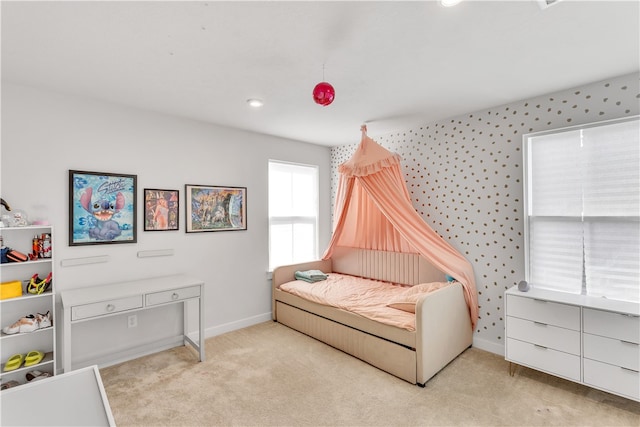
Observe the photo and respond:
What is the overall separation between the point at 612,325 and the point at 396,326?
1.50 meters

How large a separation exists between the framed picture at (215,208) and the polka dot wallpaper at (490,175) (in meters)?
1.85

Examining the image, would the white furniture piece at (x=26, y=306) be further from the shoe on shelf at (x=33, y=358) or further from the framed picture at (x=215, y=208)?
the framed picture at (x=215, y=208)

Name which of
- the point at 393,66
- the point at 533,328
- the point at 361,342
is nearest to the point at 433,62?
the point at 393,66

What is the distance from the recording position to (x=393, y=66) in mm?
2285

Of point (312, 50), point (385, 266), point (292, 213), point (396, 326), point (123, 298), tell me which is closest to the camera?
point (312, 50)

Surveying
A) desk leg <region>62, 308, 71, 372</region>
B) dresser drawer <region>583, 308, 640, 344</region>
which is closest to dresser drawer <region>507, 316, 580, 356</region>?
dresser drawer <region>583, 308, 640, 344</region>

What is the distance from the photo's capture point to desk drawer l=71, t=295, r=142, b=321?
2404 mm

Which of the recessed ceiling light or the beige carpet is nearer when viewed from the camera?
the beige carpet

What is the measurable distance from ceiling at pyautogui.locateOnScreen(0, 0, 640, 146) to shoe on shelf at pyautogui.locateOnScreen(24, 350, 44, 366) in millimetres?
2155

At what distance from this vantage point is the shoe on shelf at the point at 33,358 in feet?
8.02

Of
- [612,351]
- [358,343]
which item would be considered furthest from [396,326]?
[612,351]

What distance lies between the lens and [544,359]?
8.30 feet

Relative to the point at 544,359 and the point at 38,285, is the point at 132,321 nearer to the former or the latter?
the point at 38,285

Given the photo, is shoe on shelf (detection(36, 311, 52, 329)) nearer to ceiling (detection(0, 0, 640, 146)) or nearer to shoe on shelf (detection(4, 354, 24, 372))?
shoe on shelf (detection(4, 354, 24, 372))
